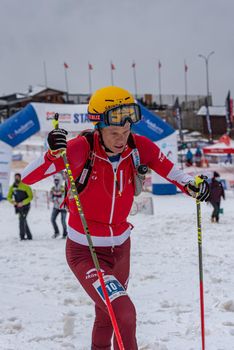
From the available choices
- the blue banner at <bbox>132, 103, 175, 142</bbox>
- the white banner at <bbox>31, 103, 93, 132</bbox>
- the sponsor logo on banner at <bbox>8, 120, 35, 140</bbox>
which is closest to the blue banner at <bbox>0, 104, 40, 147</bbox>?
the sponsor logo on banner at <bbox>8, 120, 35, 140</bbox>

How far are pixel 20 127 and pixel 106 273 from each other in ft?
51.1

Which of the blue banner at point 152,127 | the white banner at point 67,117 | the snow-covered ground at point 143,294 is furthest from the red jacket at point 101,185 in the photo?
the blue banner at point 152,127

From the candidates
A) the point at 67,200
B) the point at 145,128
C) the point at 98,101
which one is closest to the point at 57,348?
the point at 67,200

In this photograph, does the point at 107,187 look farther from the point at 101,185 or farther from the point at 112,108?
the point at 112,108

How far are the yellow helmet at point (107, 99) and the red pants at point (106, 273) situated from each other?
3.27ft

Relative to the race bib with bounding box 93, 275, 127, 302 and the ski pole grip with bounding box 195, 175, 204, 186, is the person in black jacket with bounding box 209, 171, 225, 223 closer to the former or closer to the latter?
the ski pole grip with bounding box 195, 175, 204, 186

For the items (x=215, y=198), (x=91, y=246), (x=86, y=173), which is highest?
(x=86, y=173)

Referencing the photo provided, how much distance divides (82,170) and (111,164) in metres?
0.21

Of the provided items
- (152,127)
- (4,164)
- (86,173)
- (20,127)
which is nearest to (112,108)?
(86,173)

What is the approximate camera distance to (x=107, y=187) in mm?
2879

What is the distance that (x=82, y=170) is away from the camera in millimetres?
2834

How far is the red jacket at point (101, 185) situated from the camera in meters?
2.79

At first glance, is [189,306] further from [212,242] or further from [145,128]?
[145,128]

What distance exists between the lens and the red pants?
8.50ft
